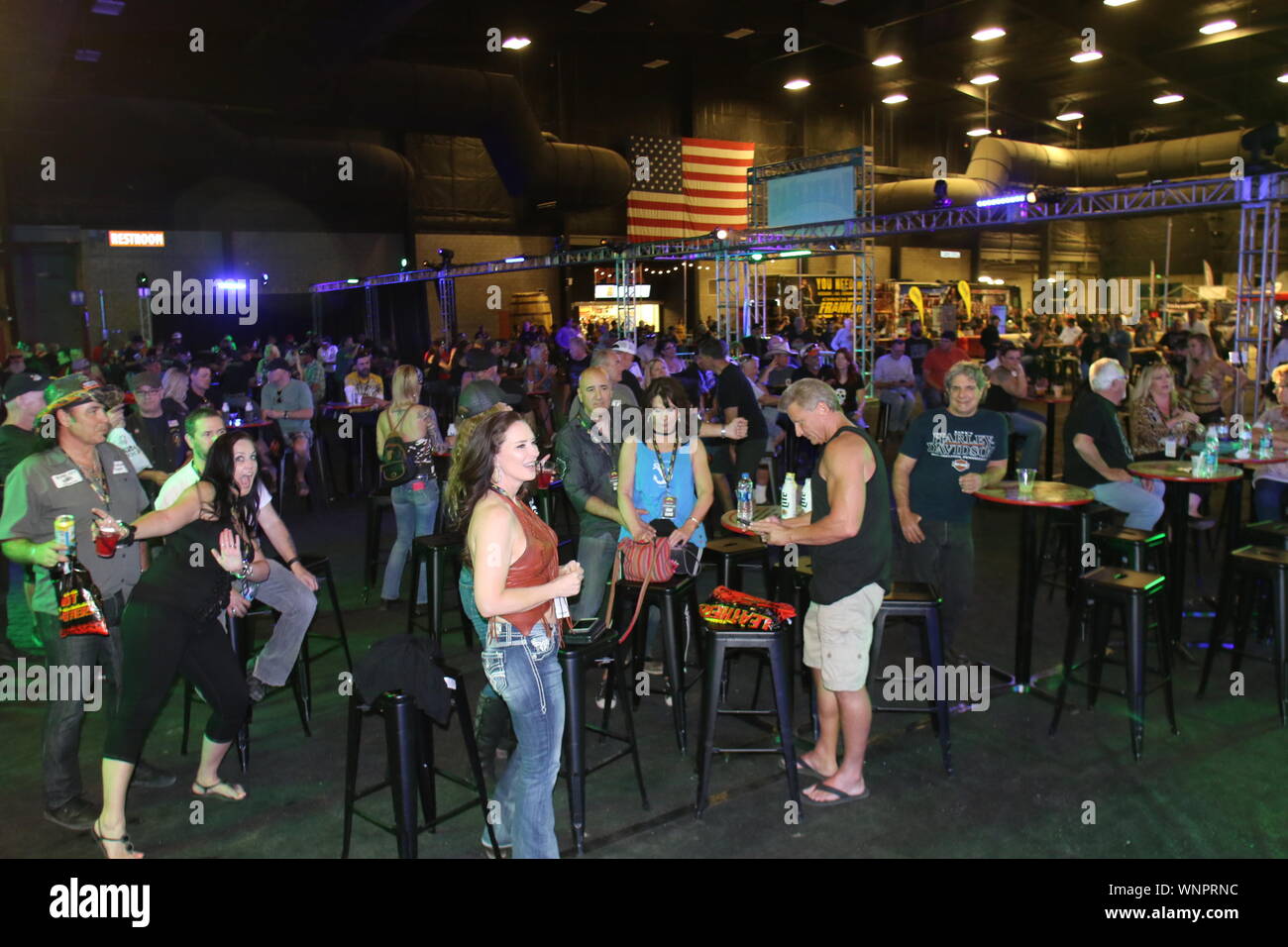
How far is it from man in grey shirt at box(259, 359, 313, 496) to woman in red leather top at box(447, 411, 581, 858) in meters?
6.81

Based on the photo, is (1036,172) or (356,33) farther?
(1036,172)

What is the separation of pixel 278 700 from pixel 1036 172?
73.5 feet

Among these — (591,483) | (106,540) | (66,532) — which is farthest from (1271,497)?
(66,532)

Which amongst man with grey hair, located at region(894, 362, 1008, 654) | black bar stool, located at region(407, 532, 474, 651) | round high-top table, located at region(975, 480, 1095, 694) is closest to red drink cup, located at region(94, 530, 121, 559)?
black bar stool, located at region(407, 532, 474, 651)

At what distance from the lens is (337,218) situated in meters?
19.5

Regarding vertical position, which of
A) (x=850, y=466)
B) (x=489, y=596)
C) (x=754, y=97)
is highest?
(x=754, y=97)

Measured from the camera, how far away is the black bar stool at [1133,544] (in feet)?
15.0

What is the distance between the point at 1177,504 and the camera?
5.07 metres

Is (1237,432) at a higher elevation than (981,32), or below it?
below

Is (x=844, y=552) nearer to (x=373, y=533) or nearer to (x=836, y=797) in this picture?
(x=836, y=797)

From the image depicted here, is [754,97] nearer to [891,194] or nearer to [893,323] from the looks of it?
[891,194]

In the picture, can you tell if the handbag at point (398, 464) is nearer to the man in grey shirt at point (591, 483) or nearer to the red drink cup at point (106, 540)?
the man in grey shirt at point (591, 483)

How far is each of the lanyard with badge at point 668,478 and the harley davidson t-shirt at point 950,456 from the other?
1187 millimetres
